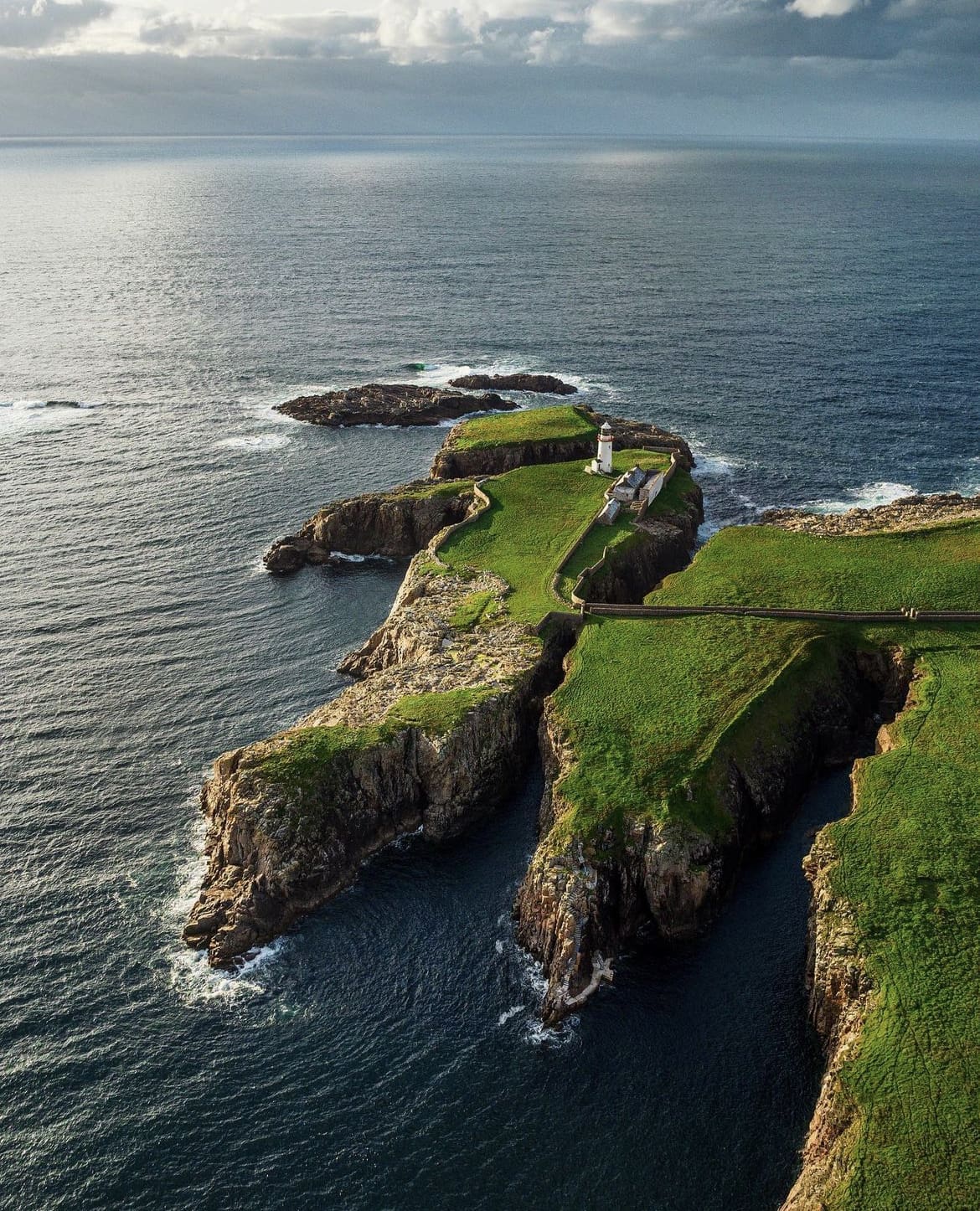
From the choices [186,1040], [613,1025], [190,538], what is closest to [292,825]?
[186,1040]

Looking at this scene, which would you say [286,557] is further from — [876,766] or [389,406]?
[876,766]

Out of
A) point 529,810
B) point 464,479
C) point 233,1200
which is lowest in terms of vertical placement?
point 233,1200

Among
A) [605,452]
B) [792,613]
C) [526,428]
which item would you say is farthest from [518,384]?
[792,613]

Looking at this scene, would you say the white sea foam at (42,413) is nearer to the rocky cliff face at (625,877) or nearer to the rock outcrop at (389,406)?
the rock outcrop at (389,406)

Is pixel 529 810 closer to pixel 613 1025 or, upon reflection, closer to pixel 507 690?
pixel 507 690

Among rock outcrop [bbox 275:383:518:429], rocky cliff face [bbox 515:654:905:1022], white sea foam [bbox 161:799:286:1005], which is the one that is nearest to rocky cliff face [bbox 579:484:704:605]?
rocky cliff face [bbox 515:654:905:1022]

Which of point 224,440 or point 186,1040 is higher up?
point 224,440

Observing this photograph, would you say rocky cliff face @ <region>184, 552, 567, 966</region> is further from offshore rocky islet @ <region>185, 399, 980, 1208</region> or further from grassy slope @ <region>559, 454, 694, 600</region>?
grassy slope @ <region>559, 454, 694, 600</region>
